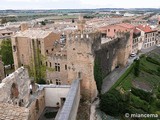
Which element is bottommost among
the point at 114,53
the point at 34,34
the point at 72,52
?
the point at 114,53

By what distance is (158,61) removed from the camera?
190 ft

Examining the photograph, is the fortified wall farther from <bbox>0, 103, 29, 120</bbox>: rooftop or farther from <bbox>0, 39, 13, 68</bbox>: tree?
<bbox>0, 103, 29, 120</bbox>: rooftop

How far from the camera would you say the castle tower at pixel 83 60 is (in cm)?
2923

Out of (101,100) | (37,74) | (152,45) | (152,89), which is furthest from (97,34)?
(152,45)

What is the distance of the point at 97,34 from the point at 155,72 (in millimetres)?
23572

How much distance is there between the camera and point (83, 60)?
29641mm

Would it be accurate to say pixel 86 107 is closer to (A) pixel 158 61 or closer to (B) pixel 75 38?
(B) pixel 75 38

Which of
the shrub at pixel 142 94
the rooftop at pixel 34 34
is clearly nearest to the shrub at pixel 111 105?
the shrub at pixel 142 94

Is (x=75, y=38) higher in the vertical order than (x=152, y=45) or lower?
higher

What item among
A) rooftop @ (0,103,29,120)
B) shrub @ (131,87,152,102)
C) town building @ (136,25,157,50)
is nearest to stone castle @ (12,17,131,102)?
shrub @ (131,87,152,102)

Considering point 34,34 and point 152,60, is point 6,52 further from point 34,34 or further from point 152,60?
point 152,60

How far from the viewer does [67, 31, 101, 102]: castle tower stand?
29.2 m

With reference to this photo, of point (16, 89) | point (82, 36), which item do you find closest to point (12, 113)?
point (16, 89)

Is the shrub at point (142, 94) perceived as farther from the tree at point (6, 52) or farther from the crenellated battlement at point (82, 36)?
the tree at point (6, 52)
